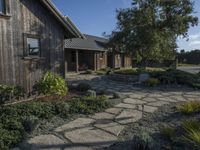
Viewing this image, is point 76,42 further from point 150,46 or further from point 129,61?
point 129,61

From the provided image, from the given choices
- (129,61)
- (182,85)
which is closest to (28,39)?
(182,85)

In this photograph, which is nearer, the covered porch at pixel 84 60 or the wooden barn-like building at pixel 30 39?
the wooden barn-like building at pixel 30 39

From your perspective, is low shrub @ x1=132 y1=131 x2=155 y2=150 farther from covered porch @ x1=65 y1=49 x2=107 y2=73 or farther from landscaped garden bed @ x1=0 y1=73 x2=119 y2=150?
covered porch @ x1=65 y1=49 x2=107 y2=73

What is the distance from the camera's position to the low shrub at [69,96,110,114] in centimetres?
683

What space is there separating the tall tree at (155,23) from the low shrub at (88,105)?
426 inches

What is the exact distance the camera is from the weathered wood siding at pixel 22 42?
8.18m

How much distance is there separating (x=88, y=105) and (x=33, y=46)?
3811 millimetres

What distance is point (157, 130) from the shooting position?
17.7 ft

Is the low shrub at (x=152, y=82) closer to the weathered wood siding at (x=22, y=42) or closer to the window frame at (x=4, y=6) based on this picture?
the weathered wood siding at (x=22, y=42)

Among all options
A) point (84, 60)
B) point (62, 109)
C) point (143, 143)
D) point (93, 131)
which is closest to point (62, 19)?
point (62, 109)

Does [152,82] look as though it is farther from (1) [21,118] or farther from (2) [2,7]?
(1) [21,118]

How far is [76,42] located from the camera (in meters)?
24.6

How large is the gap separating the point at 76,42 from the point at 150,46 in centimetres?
968

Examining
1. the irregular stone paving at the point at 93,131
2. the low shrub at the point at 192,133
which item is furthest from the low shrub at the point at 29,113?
the low shrub at the point at 192,133
